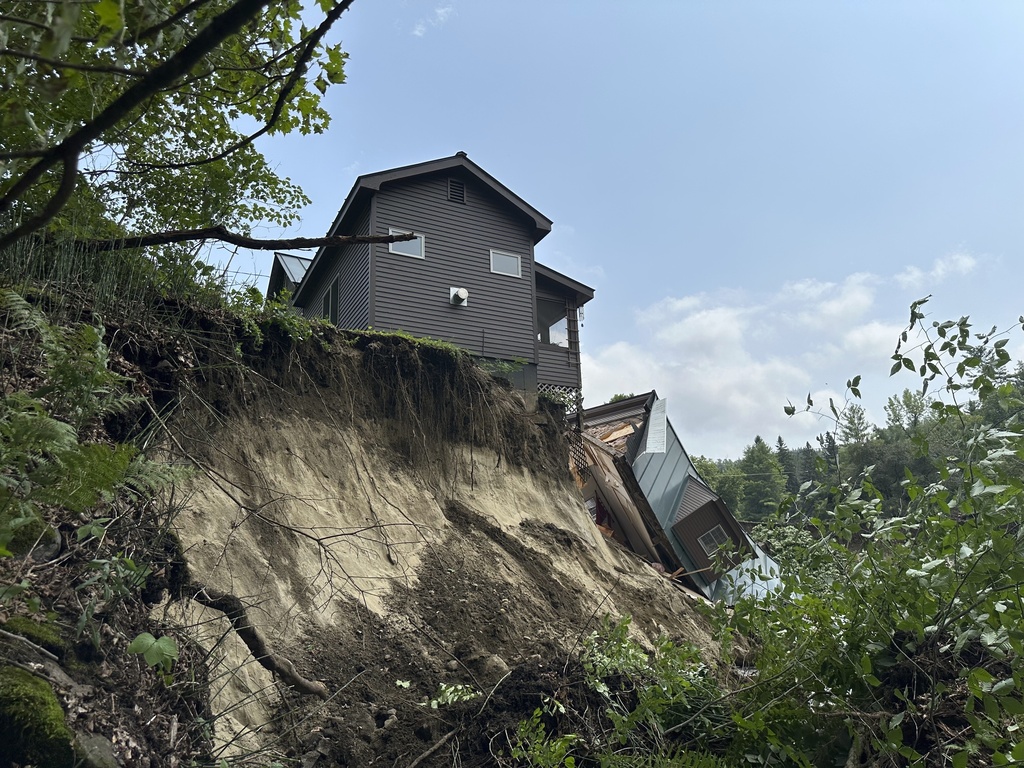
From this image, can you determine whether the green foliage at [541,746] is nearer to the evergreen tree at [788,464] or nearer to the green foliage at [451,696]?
the green foliage at [451,696]

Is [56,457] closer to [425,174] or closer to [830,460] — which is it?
[830,460]

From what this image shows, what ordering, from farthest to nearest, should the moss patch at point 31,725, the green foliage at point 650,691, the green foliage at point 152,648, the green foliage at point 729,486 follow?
1. the green foliage at point 729,486
2. the green foliage at point 650,691
3. the green foliage at point 152,648
4. the moss patch at point 31,725

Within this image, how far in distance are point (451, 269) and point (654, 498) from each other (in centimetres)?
762

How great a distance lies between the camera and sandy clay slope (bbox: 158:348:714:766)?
6.00 meters

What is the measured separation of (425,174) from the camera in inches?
703

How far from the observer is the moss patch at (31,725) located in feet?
9.70

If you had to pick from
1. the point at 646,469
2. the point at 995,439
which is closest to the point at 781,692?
the point at 995,439

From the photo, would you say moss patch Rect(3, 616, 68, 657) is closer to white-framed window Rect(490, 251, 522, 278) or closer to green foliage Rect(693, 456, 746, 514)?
white-framed window Rect(490, 251, 522, 278)

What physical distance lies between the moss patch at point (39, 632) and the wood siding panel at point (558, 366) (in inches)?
610

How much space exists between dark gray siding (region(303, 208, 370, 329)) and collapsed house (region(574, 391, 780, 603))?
6133 millimetres

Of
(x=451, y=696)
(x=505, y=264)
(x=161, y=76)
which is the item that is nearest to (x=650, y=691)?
(x=451, y=696)

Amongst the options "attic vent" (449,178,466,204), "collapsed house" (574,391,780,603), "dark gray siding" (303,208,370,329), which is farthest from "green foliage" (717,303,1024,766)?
"attic vent" (449,178,466,204)

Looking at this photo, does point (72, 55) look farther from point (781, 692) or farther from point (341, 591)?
point (781, 692)

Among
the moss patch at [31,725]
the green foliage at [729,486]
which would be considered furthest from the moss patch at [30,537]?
the green foliage at [729,486]
